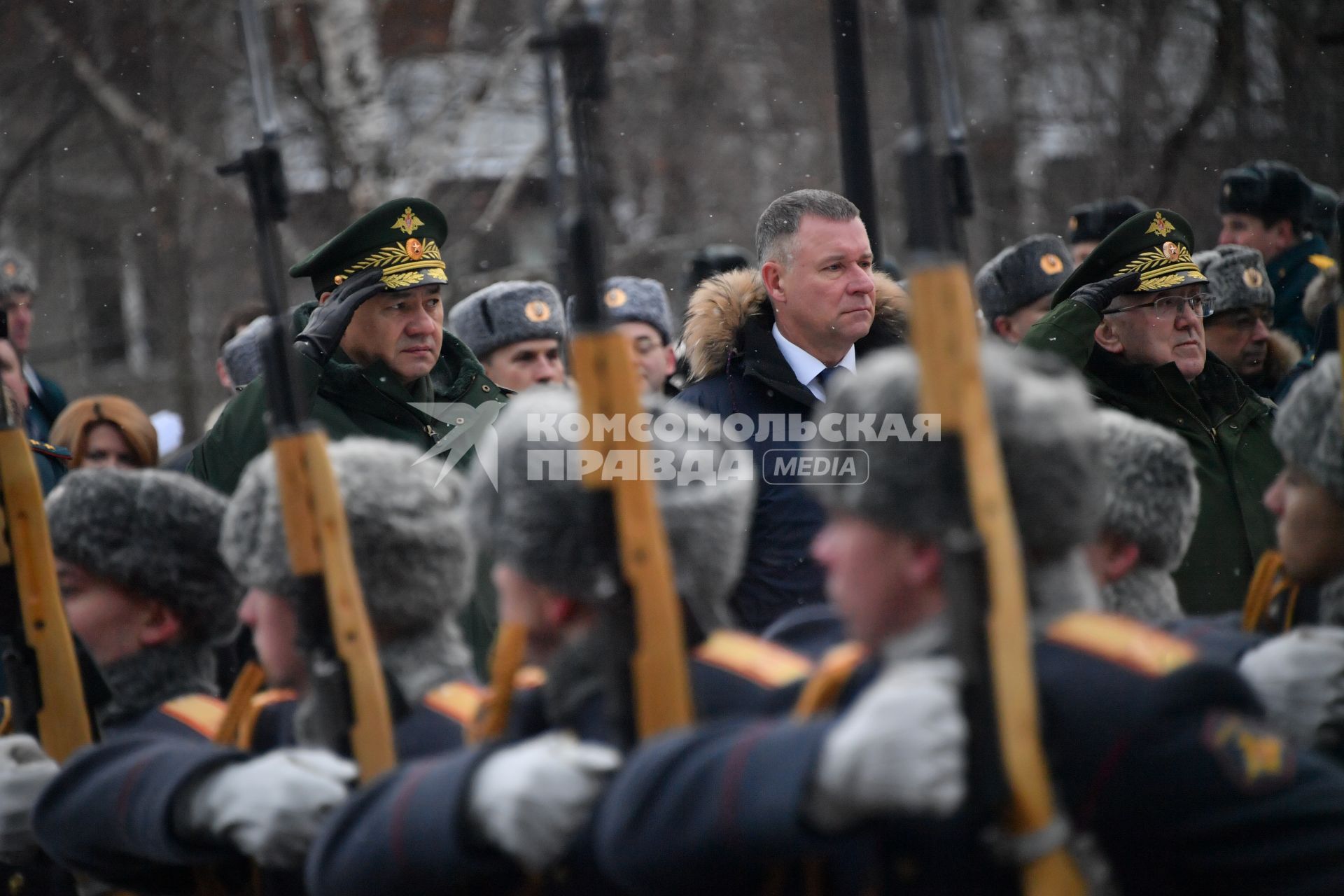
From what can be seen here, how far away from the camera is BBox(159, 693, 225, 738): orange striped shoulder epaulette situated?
3238 millimetres

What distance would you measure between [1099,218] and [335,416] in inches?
156

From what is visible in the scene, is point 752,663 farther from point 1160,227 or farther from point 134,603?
point 1160,227

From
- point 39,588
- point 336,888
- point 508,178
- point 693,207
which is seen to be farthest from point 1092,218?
point 693,207

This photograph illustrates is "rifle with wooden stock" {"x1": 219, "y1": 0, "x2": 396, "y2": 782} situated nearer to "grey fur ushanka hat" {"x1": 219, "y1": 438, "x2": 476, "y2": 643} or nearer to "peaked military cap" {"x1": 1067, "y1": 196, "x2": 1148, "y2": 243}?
"grey fur ushanka hat" {"x1": 219, "y1": 438, "x2": 476, "y2": 643}

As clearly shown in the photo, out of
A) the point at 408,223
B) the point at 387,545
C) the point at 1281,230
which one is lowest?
the point at 387,545

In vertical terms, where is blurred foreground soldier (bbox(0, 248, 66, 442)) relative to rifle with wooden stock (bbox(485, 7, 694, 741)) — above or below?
above

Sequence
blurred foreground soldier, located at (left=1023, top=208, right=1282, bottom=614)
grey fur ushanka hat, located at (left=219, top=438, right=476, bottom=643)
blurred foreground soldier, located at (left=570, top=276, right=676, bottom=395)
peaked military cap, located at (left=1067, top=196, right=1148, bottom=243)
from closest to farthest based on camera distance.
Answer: grey fur ushanka hat, located at (left=219, top=438, right=476, bottom=643), blurred foreground soldier, located at (left=1023, top=208, right=1282, bottom=614), blurred foreground soldier, located at (left=570, top=276, right=676, bottom=395), peaked military cap, located at (left=1067, top=196, right=1148, bottom=243)

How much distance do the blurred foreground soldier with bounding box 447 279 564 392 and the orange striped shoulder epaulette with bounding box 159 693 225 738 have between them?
2818 mm

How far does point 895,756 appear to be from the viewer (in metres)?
1.98

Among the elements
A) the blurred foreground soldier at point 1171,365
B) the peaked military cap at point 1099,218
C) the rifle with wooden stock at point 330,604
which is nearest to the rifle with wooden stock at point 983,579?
the rifle with wooden stock at point 330,604

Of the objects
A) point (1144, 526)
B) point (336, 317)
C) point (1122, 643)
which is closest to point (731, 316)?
point (336, 317)

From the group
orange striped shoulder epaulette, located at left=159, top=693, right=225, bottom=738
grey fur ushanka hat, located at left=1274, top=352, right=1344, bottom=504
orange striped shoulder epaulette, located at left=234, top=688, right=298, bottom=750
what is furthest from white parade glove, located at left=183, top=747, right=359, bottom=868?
grey fur ushanka hat, located at left=1274, top=352, right=1344, bottom=504

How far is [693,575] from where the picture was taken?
8.70ft

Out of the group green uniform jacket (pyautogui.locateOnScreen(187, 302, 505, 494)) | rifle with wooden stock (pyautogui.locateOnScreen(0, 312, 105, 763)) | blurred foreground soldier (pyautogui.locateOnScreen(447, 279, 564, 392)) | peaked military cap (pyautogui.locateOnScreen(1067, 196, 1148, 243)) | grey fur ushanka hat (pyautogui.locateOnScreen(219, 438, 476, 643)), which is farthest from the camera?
peaked military cap (pyautogui.locateOnScreen(1067, 196, 1148, 243))
